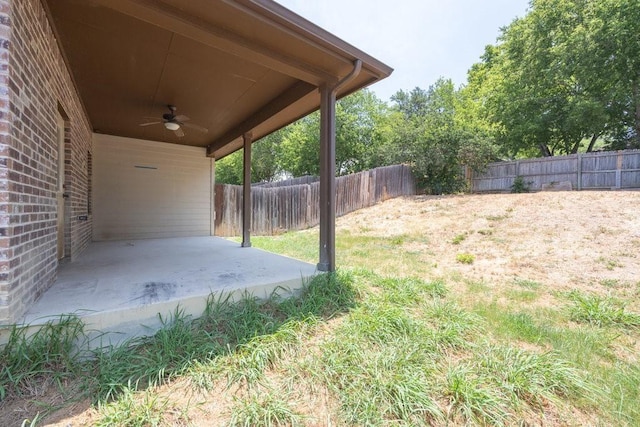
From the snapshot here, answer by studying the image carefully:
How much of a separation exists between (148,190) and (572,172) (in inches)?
541

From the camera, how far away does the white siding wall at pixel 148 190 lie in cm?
612

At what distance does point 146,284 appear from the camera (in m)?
2.74

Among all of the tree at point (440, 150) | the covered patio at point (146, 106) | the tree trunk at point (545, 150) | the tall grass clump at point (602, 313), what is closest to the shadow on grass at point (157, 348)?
the covered patio at point (146, 106)

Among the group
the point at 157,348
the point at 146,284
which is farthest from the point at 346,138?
the point at 157,348

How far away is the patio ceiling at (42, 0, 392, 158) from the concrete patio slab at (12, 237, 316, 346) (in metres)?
2.23

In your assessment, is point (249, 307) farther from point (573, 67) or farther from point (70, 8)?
point (573, 67)

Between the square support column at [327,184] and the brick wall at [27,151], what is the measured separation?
254 cm

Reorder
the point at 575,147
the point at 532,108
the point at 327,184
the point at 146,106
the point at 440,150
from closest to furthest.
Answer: the point at 327,184 < the point at 146,106 < the point at 440,150 < the point at 532,108 < the point at 575,147

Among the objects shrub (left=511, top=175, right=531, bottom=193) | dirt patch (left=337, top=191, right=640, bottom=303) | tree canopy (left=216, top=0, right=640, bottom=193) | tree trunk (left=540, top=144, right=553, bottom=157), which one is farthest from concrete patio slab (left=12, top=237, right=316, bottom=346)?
tree trunk (left=540, top=144, right=553, bottom=157)

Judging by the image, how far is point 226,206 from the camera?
352 inches

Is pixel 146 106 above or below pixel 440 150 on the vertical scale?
below

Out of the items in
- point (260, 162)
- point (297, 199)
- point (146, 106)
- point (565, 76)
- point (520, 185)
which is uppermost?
point (565, 76)

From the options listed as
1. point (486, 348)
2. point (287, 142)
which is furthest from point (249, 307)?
point (287, 142)

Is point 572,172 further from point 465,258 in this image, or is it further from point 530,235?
point 465,258
